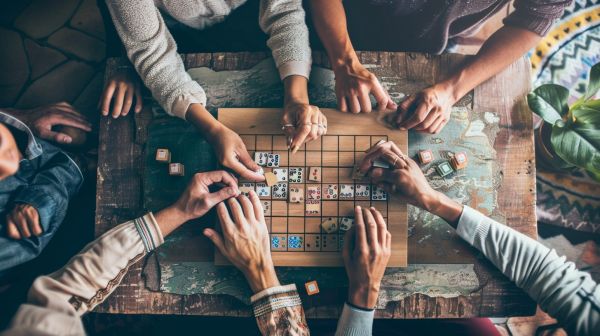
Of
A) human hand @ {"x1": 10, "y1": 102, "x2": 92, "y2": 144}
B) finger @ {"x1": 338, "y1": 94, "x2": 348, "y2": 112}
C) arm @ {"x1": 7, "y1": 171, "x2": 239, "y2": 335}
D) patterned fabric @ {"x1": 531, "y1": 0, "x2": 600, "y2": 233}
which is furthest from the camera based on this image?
patterned fabric @ {"x1": 531, "y1": 0, "x2": 600, "y2": 233}

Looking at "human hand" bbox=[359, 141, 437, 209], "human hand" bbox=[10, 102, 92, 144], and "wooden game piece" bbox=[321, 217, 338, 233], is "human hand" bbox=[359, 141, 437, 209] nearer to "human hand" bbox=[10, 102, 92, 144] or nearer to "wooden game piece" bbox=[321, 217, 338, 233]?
"wooden game piece" bbox=[321, 217, 338, 233]

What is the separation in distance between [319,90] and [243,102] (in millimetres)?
298

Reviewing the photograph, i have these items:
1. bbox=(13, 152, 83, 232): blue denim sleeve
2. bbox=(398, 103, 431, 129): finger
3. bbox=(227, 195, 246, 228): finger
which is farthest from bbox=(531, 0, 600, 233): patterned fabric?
bbox=(13, 152, 83, 232): blue denim sleeve

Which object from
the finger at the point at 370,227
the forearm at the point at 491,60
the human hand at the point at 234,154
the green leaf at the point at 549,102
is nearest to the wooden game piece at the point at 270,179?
the human hand at the point at 234,154

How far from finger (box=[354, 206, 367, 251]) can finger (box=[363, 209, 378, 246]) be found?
0.6 inches

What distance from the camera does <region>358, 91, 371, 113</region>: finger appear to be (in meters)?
1.58

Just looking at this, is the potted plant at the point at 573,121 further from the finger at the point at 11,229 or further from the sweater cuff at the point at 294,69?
the finger at the point at 11,229

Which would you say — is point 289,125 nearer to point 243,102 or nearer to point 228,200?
point 243,102

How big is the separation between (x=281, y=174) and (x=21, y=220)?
0.94 metres

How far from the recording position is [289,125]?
1.58 m

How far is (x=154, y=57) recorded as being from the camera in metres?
1.61

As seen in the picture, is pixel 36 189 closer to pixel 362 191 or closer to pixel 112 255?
pixel 112 255

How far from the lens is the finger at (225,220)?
152 cm

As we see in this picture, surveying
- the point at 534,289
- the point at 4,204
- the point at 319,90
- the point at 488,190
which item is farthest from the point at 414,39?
the point at 4,204
